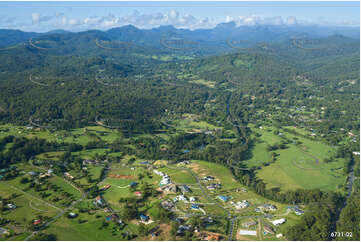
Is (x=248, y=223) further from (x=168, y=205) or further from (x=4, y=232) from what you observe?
(x=4, y=232)

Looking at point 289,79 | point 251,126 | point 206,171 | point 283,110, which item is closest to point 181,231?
point 206,171

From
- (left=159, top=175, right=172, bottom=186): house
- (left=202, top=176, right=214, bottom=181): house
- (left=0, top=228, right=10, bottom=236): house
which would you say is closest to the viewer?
(left=0, top=228, right=10, bottom=236): house

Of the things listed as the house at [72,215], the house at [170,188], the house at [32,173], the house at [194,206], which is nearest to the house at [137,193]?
the house at [170,188]

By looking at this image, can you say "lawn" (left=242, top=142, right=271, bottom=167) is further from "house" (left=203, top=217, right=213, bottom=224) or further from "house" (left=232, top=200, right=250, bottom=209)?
"house" (left=203, top=217, right=213, bottom=224)

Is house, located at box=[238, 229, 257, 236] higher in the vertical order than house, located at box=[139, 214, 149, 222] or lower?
lower

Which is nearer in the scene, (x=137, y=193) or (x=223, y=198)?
(x=223, y=198)

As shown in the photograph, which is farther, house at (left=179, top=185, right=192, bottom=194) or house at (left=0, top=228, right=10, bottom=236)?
house at (left=179, top=185, right=192, bottom=194)

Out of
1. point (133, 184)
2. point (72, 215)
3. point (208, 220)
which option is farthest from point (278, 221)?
point (72, 215)

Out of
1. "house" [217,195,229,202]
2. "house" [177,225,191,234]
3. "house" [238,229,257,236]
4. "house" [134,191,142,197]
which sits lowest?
"house" [238,229,257,236]

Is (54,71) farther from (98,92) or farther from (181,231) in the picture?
(181,231)

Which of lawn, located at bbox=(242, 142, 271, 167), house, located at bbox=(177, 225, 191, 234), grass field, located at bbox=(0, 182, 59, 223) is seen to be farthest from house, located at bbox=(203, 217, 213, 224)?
lawn, located at bbox=(242, 142, 271, 167)

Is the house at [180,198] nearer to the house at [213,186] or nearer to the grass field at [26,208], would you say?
the house at [213,186]
